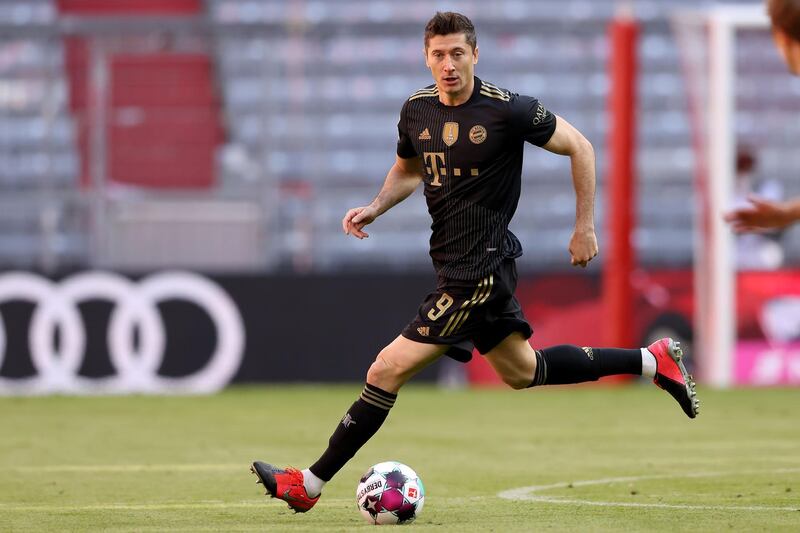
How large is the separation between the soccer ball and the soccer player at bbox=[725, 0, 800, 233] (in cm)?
182

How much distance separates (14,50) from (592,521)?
11451 millimetres

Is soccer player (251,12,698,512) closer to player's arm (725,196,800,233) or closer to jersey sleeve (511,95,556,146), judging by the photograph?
jersey sleeve (511,95,556,146)

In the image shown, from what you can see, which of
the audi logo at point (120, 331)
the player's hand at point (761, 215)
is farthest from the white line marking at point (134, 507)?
the audi logo at point (120, 331)

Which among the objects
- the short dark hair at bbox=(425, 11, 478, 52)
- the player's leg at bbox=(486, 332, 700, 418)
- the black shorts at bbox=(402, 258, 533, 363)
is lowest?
the player's leg at bbox=(486, 332, 700, 418)

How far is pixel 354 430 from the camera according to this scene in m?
6.57

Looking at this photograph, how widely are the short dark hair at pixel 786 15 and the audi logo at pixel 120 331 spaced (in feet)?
35.3

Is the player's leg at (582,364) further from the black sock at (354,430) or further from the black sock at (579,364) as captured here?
the black sock at (354,430)

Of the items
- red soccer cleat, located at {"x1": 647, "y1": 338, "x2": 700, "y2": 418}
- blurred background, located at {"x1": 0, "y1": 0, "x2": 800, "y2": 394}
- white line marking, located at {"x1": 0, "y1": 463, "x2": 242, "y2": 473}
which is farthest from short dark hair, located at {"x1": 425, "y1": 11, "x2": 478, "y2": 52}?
blurred background, located at {"x1": 0, "y1": 0, "x2": 800, "y2": 394}

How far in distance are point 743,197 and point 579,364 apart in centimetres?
919

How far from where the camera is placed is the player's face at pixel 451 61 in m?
6.53

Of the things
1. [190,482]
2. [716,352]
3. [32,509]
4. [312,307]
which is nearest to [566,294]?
[716,352]

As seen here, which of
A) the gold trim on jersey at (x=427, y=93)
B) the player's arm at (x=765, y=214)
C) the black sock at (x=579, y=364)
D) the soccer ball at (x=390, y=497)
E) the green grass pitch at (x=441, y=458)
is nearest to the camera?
the player's arm at (x=765, y=214)

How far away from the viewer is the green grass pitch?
6.36 metres

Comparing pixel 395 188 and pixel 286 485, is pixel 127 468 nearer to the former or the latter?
pixel 286 485
